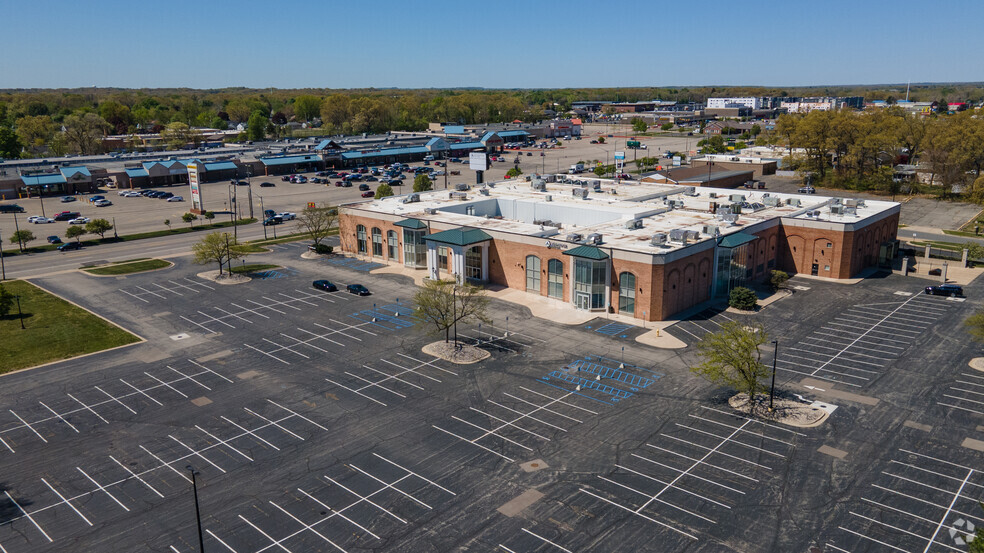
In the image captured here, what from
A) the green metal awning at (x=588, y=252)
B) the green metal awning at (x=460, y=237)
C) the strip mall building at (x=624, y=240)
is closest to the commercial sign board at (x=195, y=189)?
the strip mall building at (x=624, y=240)

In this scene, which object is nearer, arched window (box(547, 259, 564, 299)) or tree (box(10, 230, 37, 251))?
arched window (box(547, 259, 564, 299))

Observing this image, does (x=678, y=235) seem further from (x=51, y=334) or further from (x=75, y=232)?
(x=75, y=232)

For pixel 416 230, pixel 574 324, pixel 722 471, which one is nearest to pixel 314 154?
pixel 416 230

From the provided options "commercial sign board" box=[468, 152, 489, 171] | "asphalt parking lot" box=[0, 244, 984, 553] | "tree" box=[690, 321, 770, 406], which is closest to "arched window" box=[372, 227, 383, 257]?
"asphalt parking lot" box=[0, 244, 984, 553]

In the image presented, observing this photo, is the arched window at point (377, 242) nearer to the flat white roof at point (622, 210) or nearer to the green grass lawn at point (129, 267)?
the flat white roof at point (622, 210)

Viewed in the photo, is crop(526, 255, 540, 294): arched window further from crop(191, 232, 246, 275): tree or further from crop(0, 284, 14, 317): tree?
crop(0, 284, 14, 317): tree
